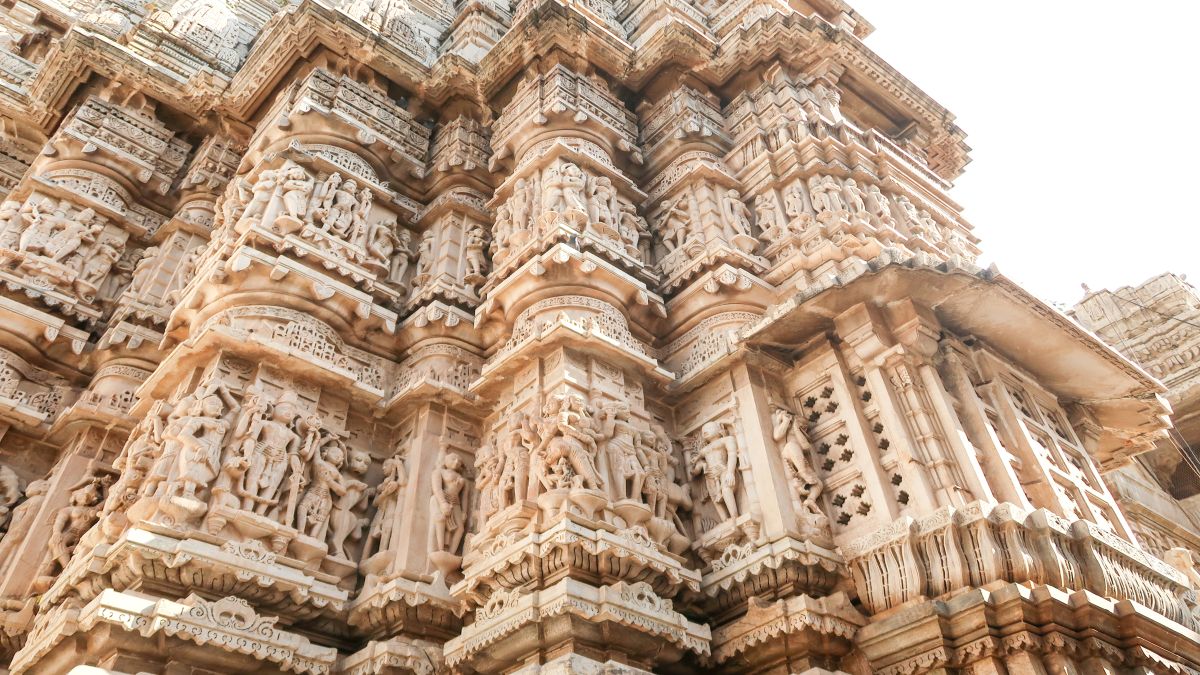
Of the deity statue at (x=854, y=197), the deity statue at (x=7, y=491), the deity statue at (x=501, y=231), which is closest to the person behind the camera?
the deity statue at (x=7, y=491)

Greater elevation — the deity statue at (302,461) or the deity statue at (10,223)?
the deity statue at (10,223)

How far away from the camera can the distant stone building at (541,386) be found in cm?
570

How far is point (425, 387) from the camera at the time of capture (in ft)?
26.9

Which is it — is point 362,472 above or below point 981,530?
above

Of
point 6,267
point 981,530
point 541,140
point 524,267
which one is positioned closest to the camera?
point 981,530

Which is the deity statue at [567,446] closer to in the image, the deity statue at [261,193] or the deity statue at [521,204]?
the deity statue at [521,204]

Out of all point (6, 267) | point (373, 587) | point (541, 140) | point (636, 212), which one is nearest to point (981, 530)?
point (373, 587)

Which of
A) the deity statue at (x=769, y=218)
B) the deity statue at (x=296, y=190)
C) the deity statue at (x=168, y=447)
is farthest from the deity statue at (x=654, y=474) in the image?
the deity statue at (x=296, y=190)

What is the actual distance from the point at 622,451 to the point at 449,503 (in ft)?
5.74

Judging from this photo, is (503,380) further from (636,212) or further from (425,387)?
(636,212)

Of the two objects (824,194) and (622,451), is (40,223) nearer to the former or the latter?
(622,451)

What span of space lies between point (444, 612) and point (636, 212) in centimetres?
585

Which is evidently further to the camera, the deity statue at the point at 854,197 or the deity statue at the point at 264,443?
the deity statue at the point at 854,197

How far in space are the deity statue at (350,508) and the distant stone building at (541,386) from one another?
40 millimetres
